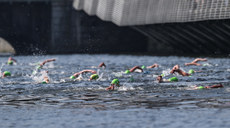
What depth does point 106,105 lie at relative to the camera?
2131 centimetres

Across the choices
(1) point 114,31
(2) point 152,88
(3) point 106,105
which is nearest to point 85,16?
(1) point 114,31

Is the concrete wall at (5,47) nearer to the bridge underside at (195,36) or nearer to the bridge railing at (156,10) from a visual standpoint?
the bridge railing at (156,10)

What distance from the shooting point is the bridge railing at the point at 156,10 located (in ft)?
189

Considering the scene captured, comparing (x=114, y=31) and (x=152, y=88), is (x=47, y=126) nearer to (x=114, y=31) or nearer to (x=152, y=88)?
(x=152, y=88)

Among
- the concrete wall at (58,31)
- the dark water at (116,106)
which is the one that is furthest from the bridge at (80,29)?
the dark water at (116,106)

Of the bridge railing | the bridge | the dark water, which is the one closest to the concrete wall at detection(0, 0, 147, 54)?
the bridge

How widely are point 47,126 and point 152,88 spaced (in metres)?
11.1

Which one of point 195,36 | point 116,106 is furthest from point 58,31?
point 116,106

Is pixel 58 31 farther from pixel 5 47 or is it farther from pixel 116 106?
pixel 116 106

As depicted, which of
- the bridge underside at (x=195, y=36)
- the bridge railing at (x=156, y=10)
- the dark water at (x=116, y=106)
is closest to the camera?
the dark water at (x=116, y=106)

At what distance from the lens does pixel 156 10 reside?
69875 mm

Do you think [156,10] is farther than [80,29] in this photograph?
No

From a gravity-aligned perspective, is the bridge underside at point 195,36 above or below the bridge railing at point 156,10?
below

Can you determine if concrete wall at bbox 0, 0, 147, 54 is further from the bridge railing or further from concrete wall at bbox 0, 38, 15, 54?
the bridge railing
